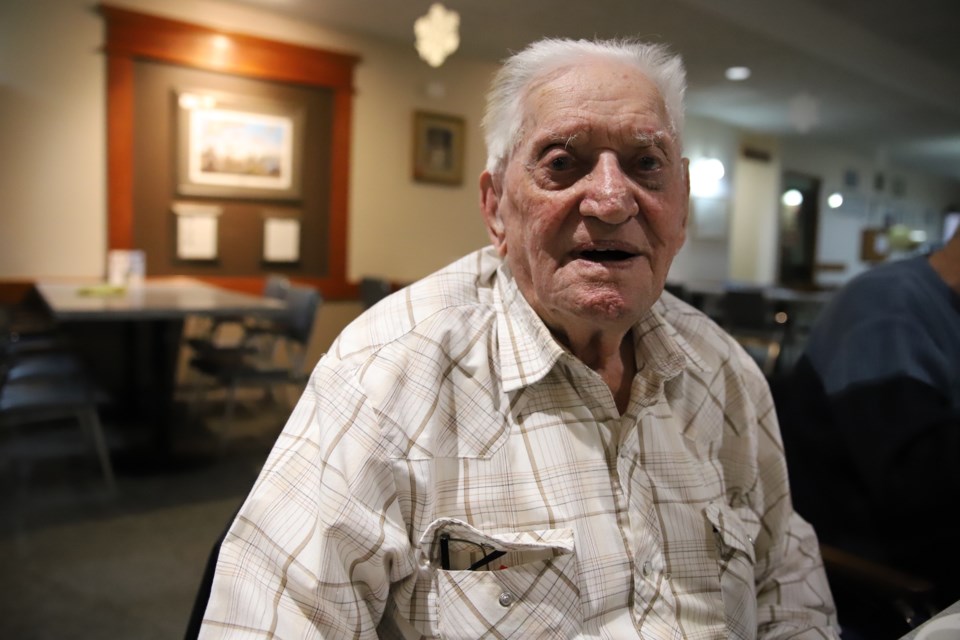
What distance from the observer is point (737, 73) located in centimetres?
314

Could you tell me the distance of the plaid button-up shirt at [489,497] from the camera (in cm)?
71

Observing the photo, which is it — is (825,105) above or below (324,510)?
above

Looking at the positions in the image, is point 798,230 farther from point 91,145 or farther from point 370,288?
point 91,145

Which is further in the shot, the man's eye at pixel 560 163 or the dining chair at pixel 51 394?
the dining chair at pixel 51 394

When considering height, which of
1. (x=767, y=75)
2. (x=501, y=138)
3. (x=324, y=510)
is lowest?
(x=324, y=510)

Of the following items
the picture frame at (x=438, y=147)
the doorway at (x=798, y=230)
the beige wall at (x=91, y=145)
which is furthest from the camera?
the doorway at (x=798, y=230)

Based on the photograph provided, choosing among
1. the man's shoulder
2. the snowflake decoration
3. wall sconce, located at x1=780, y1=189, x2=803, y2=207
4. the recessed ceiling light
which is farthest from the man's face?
wall sconce, located at x1=780, y1=189, x2=803, y2=207

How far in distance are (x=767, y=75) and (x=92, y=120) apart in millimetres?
3670

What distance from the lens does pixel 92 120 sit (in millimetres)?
3592

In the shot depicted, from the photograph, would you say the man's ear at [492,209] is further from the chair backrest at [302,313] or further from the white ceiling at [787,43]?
the chair backrest at [302,313]

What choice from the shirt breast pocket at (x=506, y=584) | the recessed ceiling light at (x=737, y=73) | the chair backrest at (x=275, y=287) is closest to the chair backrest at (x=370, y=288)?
the chair backrest at (x=275, y=287)

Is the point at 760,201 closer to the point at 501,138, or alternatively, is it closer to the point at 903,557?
the point at 903,557

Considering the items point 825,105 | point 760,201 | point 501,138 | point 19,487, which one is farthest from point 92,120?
point 760,201

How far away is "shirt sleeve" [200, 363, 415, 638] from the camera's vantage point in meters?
0.69
